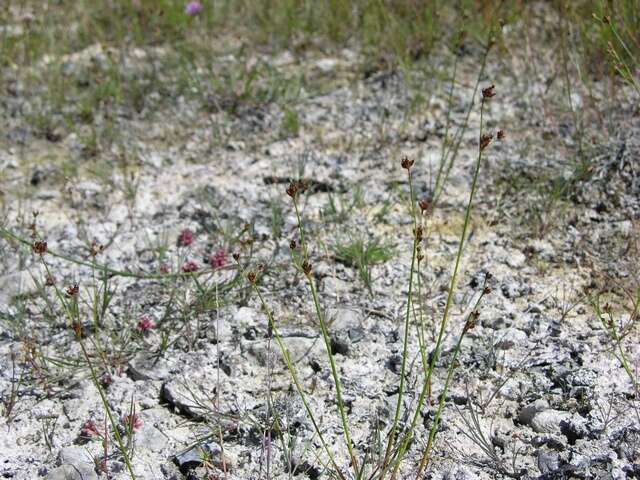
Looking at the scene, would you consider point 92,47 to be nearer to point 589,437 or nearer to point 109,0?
point 109,0

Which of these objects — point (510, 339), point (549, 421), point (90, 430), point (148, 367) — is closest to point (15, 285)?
point (148, 367)

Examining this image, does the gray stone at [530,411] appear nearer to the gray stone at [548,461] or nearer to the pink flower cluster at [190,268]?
the gray stone at [548,461]

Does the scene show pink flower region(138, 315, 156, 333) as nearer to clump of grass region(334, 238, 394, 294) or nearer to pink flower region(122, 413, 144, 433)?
pink flower region(122, 413, 144, 433)

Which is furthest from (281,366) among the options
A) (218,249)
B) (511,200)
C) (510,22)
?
(510,22)

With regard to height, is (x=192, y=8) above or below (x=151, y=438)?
above

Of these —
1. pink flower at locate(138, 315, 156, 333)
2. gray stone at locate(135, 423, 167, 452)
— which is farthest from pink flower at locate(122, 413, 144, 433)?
pink flower at locate(138, 315, 156, 333)

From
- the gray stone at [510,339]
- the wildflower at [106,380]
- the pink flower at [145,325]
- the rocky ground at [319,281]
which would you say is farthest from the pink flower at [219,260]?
the gray stone at [510,339]

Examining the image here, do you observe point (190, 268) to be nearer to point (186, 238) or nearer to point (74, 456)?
point (186, 238)

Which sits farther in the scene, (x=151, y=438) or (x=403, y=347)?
(x=403, y=347)
